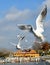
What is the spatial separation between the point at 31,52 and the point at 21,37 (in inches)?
681

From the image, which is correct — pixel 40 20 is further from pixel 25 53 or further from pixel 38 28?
pixel 25 53

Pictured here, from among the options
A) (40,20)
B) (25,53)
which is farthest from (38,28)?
(25,53)

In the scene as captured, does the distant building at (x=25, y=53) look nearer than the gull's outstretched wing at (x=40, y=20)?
No

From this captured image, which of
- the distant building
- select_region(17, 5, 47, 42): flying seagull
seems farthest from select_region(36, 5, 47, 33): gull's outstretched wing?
the distant building

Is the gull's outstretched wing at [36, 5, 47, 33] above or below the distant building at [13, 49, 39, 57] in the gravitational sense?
above

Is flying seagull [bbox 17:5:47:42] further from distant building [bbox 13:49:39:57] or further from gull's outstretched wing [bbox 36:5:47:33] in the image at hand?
distant building [bbox 13:49:39:57]

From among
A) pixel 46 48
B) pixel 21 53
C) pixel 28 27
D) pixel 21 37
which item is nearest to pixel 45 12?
pixel 28 27

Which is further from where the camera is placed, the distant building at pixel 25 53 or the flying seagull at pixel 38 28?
the distant building at pixel 25 53

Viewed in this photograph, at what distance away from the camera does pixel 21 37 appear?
82.6 metres

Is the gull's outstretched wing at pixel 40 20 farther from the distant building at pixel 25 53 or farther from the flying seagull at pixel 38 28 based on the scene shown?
the distant building at pixel 25 53

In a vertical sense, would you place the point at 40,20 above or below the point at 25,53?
above

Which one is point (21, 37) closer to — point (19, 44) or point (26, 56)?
point (19, 44)

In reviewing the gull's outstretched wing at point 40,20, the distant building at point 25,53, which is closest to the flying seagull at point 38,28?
the gull's outstretched wing at point 40,20

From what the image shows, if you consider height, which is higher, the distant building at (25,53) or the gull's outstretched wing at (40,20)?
the gull's outstretched wing at (40,20)
